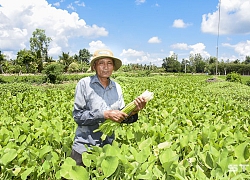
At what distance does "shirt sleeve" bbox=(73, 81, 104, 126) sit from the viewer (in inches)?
89.4

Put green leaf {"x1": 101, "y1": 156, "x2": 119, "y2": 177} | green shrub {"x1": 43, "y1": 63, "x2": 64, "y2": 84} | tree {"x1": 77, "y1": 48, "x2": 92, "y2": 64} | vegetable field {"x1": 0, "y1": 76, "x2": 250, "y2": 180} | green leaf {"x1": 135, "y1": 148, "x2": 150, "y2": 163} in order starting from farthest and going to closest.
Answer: tree {"x1": 77, "y1": 48, "x2": 92, "y2": 64}, green shrub {"x1": 43, "y1": 63, "x2": 64, "y2": 84}, green leaf {"x1": 135, "y1": 148, "x2": 150, "y2": 163}, vegetable field {"x1": 0, "y1": 76, "x2": 250, "y2": 180}, green leaf {"x1": 101, "y1": 156, "x2": 119, "y2": 177}

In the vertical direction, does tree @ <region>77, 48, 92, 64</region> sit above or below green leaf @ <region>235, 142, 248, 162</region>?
above

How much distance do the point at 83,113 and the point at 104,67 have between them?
0.47 meters

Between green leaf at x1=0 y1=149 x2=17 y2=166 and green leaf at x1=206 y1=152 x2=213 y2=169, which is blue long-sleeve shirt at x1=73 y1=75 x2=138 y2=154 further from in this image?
green leaf at x1=206 y1=152 x2=213 y2=169

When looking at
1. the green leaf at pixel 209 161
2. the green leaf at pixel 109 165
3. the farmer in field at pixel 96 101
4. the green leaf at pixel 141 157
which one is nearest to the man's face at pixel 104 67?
the farmer in field at pixel 96 101

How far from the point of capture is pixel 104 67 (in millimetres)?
2461

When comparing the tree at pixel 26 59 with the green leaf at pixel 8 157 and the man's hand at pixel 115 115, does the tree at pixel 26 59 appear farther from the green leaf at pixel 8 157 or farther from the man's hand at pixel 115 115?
the man's hand at pixel 115 115

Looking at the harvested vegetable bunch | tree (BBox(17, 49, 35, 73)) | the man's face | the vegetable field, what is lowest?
the vegetable field

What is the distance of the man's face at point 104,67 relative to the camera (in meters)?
2.44

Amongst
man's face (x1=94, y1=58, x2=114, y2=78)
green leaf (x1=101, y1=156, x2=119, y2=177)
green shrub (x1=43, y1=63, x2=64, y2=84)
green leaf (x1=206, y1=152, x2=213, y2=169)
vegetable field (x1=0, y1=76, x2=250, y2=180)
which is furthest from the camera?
green shrub (x1=43, y1=63, x2=64, y2=84)

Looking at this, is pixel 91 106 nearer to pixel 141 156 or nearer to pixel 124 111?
pixel 124 111

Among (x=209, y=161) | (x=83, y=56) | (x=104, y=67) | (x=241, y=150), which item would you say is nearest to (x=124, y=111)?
(x=104, y=67)

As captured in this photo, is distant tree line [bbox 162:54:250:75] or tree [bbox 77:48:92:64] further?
tree [bbox 77:48:92:64]

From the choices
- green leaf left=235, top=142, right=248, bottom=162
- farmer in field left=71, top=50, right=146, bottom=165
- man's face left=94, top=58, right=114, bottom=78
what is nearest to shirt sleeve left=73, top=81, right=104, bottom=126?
farmer in field left=71, top=50, right=146, bottom=165
